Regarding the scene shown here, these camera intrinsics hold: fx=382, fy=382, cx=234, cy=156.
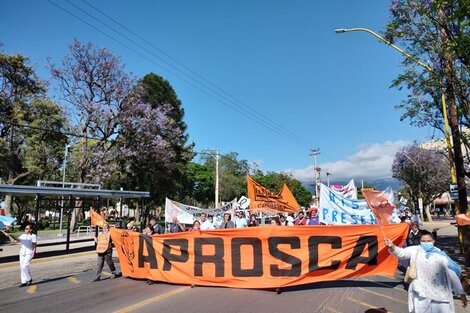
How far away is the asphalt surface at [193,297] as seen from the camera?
7.27 m

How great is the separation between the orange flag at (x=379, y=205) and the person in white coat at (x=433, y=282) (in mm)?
1401

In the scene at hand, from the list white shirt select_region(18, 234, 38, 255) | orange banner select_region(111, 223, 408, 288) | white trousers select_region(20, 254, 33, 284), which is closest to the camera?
orange banner select_region(111, 223, 408, 288)

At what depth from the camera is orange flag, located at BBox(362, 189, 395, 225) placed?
21.5 ft

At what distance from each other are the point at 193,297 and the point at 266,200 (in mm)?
12293

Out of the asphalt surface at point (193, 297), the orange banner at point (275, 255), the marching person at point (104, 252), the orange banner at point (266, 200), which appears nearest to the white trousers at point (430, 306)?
the asphalt surface at point (193, 297)

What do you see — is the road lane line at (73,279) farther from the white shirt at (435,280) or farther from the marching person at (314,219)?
the white shirt at (435,280)

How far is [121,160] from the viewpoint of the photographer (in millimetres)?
34219

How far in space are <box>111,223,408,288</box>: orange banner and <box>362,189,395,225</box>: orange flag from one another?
6.28 feet

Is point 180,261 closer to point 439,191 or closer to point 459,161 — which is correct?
point 459,161

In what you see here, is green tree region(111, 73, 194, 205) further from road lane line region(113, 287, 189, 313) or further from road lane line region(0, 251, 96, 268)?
road lane line region(113, 287, 189, 313)

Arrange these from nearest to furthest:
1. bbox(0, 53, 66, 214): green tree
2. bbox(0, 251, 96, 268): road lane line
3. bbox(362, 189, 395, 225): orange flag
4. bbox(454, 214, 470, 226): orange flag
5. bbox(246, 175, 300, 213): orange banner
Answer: bbox(362, 189, 395, 225): orange flag, bbox(454, 214, 470, 226): orange flag, bbox(0, 251, 96, 268): road lane line, bbox(246, 175, 300, 213): orange banner, bbox(0, 53, 66, 214): green tree

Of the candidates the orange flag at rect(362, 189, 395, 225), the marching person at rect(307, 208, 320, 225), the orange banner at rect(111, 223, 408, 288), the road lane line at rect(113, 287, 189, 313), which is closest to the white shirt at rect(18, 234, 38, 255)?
the orange banner at rect(111, 223, 408, 288)

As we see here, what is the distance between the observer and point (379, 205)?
662 centimetres

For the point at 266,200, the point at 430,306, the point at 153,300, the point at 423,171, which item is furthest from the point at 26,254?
the point at 423,171
